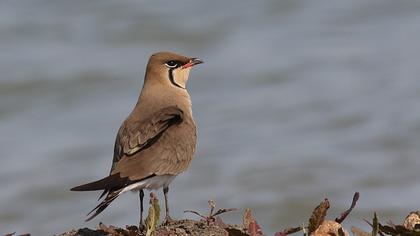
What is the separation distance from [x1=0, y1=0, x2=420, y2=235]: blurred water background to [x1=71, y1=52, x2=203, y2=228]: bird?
3512mm

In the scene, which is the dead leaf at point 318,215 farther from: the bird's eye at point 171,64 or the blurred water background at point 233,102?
the blurred water background at point 233,102

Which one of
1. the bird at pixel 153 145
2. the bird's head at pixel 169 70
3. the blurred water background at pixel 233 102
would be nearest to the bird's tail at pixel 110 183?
the bird at pixel 153 145

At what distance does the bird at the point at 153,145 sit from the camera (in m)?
6.19

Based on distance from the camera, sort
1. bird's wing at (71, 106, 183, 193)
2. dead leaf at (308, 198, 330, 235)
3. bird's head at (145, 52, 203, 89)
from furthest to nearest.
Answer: bird's head at (145, 52, 203, 89) < bird's wing at (71, 106, 183, 193) < dead leaf at (308, 198, 330, 235)

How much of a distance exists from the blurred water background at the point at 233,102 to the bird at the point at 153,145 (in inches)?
138

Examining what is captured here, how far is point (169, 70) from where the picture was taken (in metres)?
7.51

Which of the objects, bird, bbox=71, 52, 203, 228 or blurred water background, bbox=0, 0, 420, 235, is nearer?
bird, bbox=71, 52, 203, 228

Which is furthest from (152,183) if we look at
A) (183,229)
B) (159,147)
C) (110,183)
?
(183,229)

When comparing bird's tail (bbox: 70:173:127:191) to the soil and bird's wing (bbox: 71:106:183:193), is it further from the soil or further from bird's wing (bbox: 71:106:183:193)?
the soil

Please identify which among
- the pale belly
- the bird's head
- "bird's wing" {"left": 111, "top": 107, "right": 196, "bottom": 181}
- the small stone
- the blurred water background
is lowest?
the small stone

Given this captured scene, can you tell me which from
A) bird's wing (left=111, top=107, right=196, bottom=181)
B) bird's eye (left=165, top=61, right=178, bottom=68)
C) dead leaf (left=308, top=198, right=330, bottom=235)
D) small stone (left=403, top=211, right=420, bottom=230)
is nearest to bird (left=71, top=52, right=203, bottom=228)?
bird's wing (left=111, top=107, right=196, bottom=181)

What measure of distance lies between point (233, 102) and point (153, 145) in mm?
7836

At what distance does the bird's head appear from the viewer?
7.49 metres

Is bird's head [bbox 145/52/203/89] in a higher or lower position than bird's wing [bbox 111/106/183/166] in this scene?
higher
